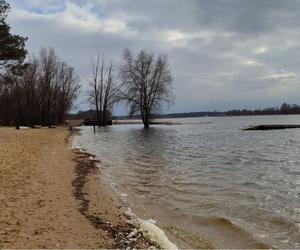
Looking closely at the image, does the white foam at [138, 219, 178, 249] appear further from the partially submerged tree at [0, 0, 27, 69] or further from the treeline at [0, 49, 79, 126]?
the treeline at [0, 49, 79, 126]

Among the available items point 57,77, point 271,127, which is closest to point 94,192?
point 271,127

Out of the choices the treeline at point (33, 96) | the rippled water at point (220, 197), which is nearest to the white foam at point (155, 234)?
the rippled water at point (220, 197)

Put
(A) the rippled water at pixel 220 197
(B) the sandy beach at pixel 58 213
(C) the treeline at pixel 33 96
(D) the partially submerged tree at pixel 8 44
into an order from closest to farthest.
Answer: (B) the sandy beach at pixel 58 213 → (A) the rippled water at pixel 220 197 → (D) the partially submerged tree at pixel 8 44 → (C) the treeline at pixel 33 96

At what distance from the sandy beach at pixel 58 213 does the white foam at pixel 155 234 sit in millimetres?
210

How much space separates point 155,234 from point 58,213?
2489 mm

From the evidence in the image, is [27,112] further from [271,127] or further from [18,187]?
[18,187]

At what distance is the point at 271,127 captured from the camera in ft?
210

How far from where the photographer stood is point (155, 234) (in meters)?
7.70

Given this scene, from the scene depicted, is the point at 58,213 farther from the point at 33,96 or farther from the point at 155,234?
the point at 33,96

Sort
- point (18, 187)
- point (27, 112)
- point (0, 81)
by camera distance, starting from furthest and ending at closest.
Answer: point (27, 112), point (0, 81), point (18, 187)

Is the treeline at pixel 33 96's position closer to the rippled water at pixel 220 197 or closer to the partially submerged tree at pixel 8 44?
the partially submerged tree at pixel 8 44

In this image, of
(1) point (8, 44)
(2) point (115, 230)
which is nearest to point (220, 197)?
(2) point (115, 230)

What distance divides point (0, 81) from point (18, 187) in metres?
37.5

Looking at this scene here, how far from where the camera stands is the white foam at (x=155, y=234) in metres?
7.13
